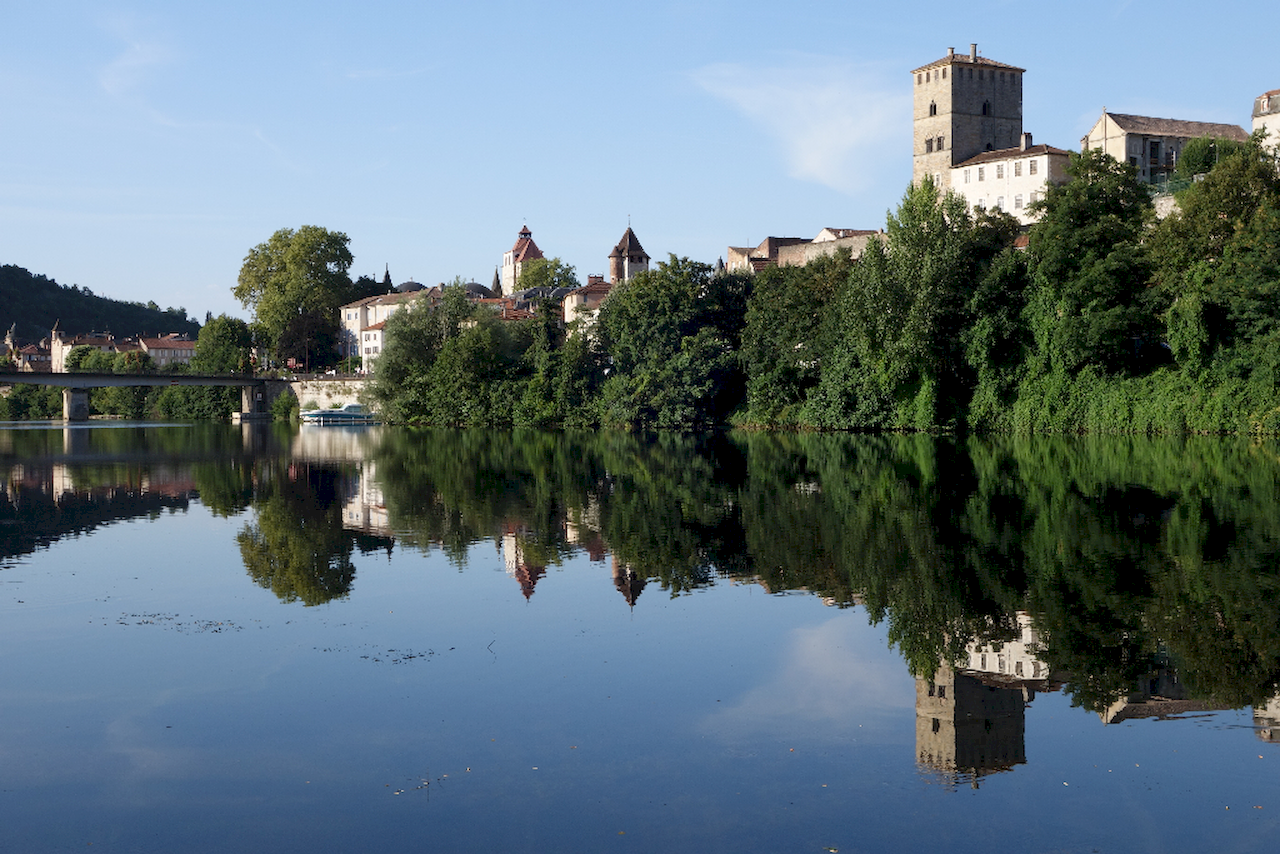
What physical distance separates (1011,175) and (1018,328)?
37311 millimetres

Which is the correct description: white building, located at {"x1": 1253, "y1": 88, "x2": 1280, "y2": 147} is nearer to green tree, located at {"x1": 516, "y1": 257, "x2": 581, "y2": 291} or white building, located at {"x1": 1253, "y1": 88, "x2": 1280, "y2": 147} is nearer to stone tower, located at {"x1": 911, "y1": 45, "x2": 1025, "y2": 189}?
stone tower, located at {"x1": 911, "y1": 45, "x2": 1025, "y2": 189}

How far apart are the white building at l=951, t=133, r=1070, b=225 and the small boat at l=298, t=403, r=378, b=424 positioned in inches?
2044

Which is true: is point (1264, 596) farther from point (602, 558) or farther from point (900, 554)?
point (602, 558)

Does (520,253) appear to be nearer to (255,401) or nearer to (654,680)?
(255,401)

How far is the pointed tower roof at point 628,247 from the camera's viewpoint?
125 m

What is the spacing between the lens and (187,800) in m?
8.07

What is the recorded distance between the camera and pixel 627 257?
12475cm

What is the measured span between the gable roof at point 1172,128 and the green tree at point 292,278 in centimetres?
7498

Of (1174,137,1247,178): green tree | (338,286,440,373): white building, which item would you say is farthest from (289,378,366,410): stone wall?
(1174,137,1247,178): green tree

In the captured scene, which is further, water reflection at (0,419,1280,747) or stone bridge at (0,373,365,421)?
stone bridge at (0,373,365,421)

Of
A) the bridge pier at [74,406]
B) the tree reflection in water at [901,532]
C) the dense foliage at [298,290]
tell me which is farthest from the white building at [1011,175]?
the bridge pier at [74,406]

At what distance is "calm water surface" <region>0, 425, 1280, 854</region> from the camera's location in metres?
7.70

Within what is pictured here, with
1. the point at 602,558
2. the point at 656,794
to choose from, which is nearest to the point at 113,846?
the point at 656,794

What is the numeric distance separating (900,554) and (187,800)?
37.6 ft
